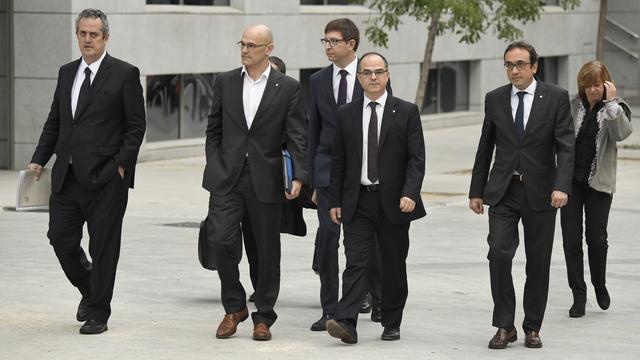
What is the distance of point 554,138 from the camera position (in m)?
9.55

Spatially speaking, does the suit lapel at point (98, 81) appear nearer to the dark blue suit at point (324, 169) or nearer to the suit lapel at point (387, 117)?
the dark blue suit at point (324, 169)

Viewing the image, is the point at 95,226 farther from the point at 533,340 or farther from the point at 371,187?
the point at 533,340

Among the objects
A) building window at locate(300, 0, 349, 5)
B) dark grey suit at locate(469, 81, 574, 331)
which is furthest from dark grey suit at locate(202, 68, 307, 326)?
building window at locate(300, 0, 349, 5)

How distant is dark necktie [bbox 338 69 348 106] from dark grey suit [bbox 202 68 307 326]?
57 cm

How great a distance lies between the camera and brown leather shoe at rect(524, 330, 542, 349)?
9.45 meters

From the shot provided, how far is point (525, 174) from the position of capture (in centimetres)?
947

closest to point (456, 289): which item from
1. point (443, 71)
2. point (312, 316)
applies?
point (312, 316)

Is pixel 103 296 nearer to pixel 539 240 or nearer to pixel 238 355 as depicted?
pixel 238 355

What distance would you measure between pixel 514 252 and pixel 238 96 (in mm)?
1889

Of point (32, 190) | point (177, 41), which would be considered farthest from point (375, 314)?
point (177, 41)

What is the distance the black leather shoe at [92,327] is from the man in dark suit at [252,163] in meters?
0.71

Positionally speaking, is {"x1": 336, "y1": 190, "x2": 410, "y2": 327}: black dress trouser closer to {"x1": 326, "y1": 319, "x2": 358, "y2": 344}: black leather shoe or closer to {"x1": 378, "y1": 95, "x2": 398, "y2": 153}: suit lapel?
{"x1": 326, "y1": 319, "x2": 358, "y2": 344}: black leather shoe

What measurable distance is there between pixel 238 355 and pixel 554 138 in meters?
2.29

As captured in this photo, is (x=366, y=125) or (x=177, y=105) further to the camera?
(x=177, y=105)
